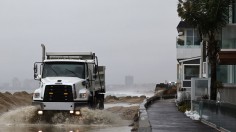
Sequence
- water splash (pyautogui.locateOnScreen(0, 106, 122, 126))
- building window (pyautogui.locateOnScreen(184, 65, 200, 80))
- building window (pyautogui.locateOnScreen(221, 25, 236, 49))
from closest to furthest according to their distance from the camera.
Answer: water splash (pyautogui.locateOnScreen(0, 106, 122, 126))
building window (pyautogui.locateOnScreen(221, 25, 236, 49))
building window (pyautogui.locateOnScreen(184, 65, 200, 80))

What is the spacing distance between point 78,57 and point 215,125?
972 cm

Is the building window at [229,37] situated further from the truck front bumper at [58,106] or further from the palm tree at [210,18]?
the truck front bumper at [58,106]

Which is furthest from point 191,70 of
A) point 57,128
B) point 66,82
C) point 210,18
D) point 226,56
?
point 57,128

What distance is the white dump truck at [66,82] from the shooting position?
23438 mm

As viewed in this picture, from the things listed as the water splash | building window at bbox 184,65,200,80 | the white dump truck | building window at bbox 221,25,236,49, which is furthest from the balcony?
the water splash

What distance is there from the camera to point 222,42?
1133 inches

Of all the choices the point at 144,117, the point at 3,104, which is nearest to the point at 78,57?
the point at 144,117

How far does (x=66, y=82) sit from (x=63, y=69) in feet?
4.01

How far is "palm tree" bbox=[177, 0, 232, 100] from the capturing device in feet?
85.3

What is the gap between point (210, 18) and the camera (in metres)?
26.0

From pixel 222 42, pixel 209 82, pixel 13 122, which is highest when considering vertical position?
pixel 222 42

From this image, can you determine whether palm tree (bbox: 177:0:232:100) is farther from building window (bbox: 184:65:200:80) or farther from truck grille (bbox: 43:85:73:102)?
building window (bbox: 184:65:200:80)

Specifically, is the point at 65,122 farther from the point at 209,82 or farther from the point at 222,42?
the point at 222,42

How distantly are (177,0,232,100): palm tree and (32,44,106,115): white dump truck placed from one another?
535 centimetres
